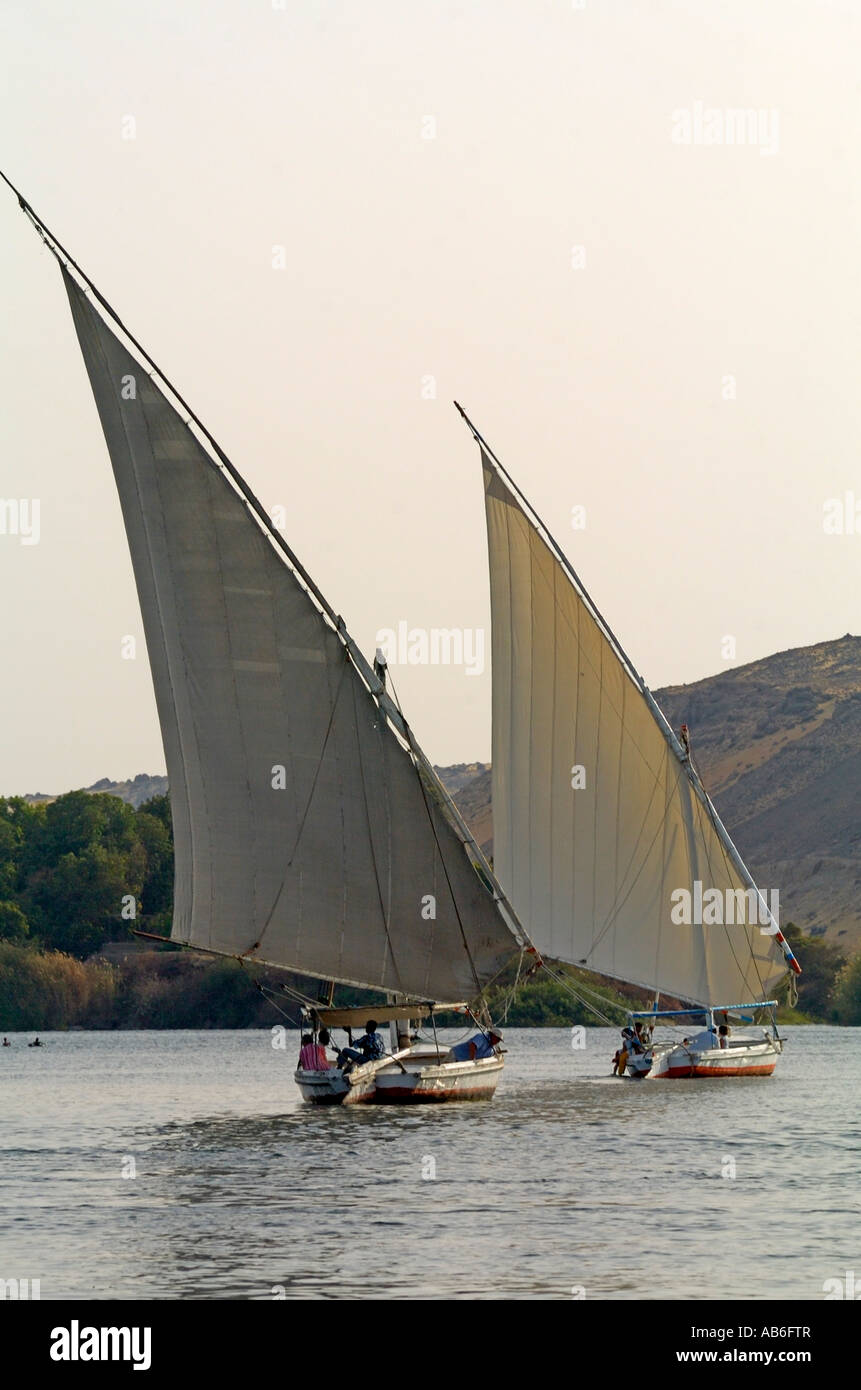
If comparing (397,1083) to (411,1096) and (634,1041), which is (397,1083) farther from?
(634,1041)

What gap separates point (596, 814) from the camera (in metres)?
57.7

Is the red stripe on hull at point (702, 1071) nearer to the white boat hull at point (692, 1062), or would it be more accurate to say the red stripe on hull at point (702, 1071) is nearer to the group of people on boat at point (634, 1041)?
the white boat hull at point (692, 1062)

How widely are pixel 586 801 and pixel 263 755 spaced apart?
1472cm

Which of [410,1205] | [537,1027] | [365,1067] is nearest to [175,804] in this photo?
[365,1067]

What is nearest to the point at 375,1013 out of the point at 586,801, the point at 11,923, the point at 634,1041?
the point at 586,801

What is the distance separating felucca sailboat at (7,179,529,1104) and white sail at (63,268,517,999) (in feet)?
0.13

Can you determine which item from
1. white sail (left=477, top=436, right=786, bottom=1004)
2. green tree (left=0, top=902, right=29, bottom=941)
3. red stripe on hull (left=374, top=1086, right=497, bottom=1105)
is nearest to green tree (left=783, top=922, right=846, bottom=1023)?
green tree (left=0, top=902, right=29, bottom=941)

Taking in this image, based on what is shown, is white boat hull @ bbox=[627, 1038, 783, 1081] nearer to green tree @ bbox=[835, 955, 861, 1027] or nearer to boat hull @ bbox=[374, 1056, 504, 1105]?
boat hull @ bbox=[374, 1056, 504, 1105]

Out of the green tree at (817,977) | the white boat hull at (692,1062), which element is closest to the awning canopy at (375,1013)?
the white boat hull at (692,1062)

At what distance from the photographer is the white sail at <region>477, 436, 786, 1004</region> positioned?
5559 centimetres
